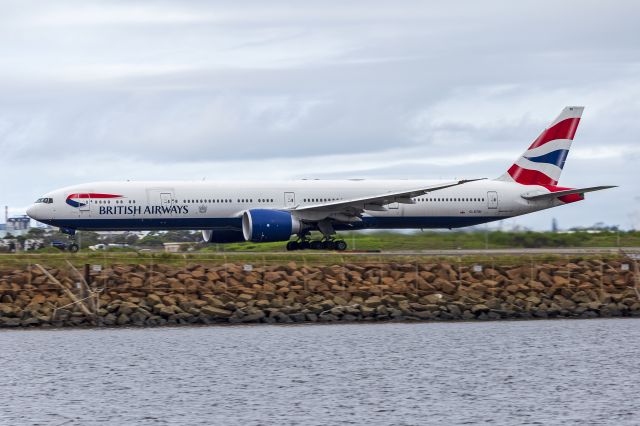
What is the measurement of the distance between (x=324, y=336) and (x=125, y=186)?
17.4 meters

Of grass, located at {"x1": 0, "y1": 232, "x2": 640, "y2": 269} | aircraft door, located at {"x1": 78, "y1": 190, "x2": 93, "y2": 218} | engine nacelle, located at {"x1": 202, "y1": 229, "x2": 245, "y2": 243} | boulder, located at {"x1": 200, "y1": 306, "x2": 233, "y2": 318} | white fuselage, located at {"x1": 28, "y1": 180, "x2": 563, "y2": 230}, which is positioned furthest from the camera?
engine nacelle, located at {"x1": 202, "y1": 229, "x2": 245, "y2": 243}

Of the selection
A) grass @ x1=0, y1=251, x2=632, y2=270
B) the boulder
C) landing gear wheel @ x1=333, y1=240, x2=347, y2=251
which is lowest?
the boulder

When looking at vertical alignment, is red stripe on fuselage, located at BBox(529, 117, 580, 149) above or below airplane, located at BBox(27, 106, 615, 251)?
above

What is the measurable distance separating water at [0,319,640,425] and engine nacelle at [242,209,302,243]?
11.4 metres

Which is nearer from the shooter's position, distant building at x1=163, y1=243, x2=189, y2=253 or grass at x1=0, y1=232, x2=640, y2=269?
grass at x1=0, y1=232, x2=640, y2=269

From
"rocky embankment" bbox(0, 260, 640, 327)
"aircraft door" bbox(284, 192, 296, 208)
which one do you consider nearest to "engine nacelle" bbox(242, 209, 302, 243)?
"aircraft door" bbox(284, 192, 296, 208)

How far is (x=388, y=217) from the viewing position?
2368 inches

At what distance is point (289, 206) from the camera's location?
194 ft

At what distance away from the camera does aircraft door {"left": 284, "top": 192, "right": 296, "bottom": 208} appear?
59250 mm

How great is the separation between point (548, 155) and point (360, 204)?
46.4ft

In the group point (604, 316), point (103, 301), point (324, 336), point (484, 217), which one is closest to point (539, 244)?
point (484, 217)

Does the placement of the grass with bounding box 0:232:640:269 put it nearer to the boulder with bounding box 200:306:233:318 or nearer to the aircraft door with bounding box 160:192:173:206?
the aircraft door with bounding box 160:192:173:206

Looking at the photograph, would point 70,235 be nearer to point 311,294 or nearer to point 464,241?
point 311,294

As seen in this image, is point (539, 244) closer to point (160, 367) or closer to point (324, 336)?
point (324, 336)
